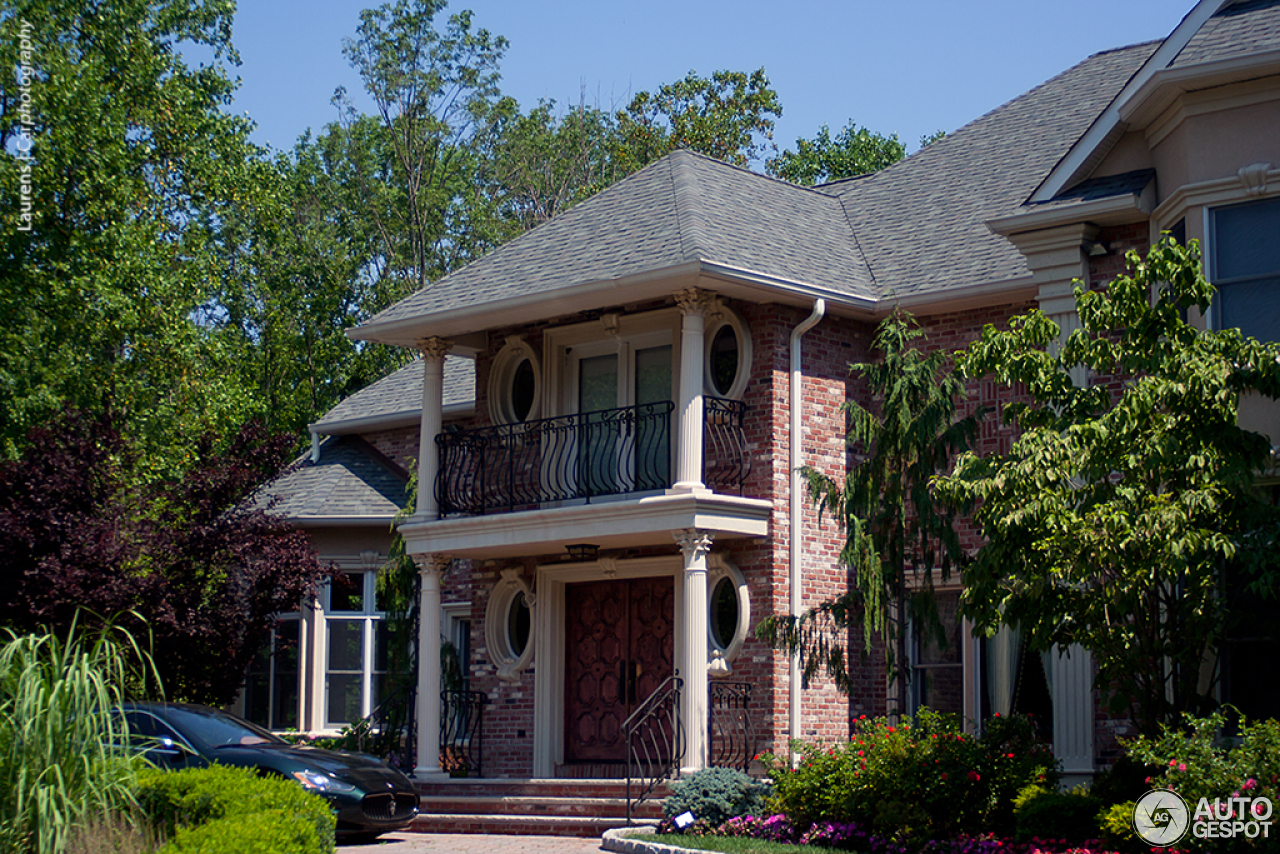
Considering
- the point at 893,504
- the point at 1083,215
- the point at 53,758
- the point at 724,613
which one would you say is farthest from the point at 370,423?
the point at 53,758

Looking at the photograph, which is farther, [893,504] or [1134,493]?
[893,504]

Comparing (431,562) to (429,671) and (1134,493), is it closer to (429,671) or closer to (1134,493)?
(429,671)

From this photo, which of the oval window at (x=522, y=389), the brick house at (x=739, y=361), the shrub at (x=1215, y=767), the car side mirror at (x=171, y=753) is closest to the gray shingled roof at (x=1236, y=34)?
the brick house at (x=739, y=361)

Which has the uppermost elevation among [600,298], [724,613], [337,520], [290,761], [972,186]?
[972,186]

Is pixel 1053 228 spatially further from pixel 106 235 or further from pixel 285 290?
pixel 285 290

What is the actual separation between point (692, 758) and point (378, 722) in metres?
5.92

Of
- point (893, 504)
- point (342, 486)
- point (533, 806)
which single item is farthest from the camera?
point (342, 486)

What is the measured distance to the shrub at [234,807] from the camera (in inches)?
346

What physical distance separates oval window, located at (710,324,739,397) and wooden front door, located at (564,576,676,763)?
7.99 feet

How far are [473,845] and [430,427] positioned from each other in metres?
5.85

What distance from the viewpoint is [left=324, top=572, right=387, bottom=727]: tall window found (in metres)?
21.5

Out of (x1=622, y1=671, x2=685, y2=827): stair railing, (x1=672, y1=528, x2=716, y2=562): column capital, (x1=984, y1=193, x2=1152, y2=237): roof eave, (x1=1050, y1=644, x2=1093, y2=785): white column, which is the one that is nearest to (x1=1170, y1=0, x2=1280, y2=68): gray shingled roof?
(x1=984, y1=193, x2=1152, y2=237): roof eave

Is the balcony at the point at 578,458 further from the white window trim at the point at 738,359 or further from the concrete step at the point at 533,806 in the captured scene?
the concrete step at the point at 533,806

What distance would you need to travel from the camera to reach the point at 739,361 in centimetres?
1588
